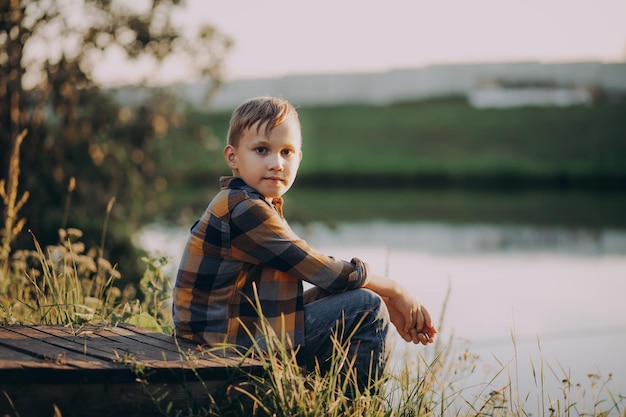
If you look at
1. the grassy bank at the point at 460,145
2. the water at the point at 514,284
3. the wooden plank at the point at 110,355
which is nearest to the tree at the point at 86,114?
the water at the point at 514,284

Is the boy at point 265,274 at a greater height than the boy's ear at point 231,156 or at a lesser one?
lesser

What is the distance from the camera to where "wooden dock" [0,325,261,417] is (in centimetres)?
227

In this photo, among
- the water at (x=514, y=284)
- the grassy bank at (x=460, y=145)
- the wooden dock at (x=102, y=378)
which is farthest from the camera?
the grassy bank at (x=460, y=145)

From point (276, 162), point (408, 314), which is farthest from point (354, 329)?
point (276, 162)

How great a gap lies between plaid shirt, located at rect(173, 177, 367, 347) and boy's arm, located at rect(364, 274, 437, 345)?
0.15 m

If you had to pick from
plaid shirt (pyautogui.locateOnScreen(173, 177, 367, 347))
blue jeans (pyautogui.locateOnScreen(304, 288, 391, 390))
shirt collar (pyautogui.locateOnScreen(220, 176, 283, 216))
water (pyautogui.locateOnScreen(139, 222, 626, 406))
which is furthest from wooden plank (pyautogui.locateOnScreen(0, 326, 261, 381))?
water (pyautogui.locateOnScreen(139, 222, 626, 406))

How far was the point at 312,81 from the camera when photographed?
37.5 m

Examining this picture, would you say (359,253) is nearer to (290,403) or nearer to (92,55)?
(92,55)

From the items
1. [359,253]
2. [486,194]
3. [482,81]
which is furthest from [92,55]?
[482,81]

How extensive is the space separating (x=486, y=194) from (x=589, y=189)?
2.52 m

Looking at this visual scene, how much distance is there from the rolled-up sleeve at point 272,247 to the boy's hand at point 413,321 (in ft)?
0.97

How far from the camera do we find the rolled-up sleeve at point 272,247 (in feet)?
8.52

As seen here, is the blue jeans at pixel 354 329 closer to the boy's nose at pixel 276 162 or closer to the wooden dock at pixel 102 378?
the wooden dock at pixel 102 378

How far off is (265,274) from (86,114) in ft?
18.9
